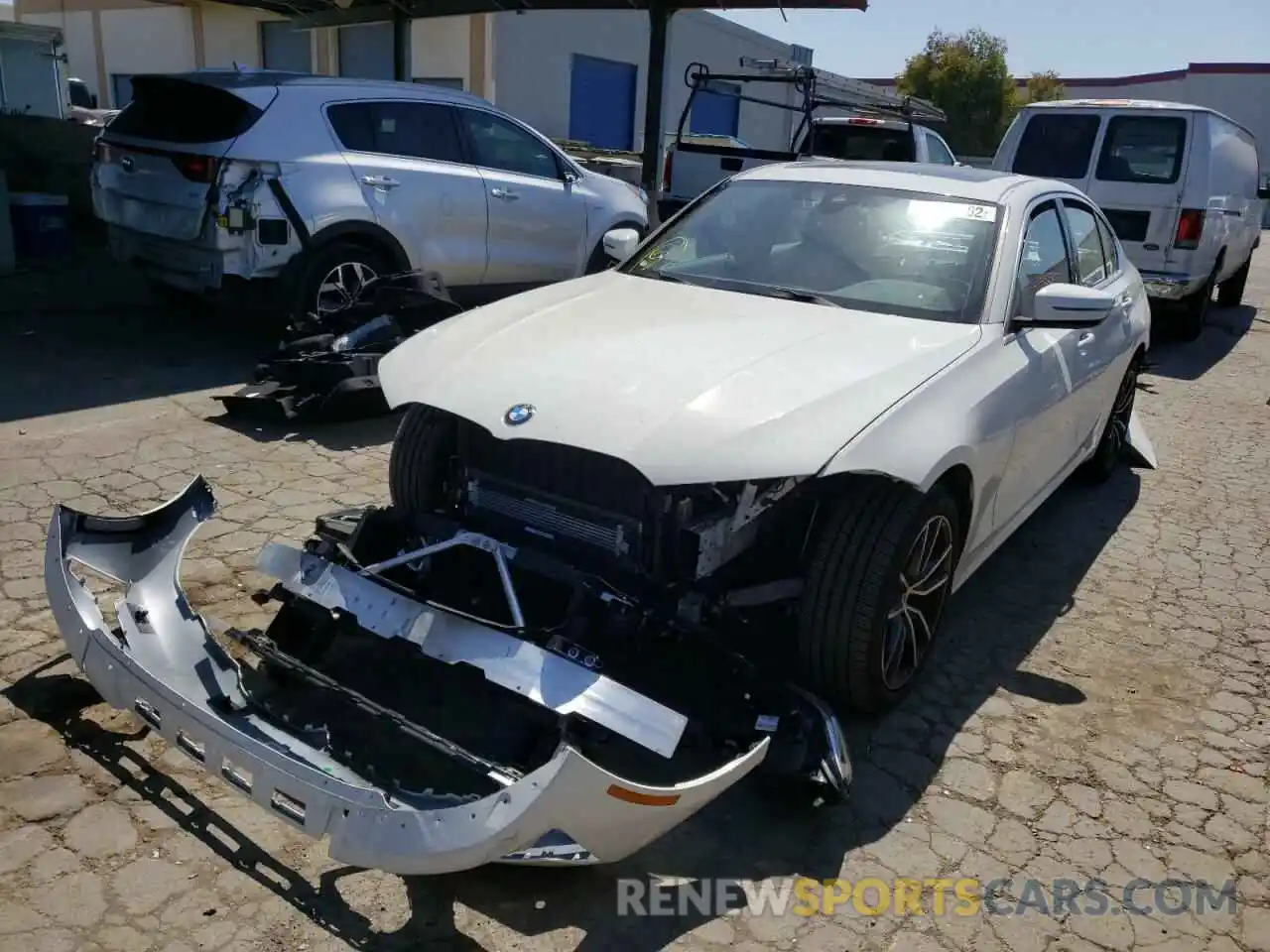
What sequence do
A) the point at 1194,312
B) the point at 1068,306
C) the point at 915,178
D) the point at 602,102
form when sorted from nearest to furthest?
1. the point at 1068,306
2. the point at 915,178
3. the point at 1194,312
4. the point at 602,102

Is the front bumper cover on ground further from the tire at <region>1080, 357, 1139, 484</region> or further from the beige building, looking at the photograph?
the beige building

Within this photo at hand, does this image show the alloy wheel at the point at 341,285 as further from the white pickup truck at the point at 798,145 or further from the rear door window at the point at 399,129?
the white pickup truck at the point at 798,145

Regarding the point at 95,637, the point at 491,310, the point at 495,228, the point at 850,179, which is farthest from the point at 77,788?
the point at 495,228

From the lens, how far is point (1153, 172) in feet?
32.2

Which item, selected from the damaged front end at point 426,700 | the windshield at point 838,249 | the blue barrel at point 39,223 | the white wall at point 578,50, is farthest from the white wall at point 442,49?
the damaged front end at point 426,700

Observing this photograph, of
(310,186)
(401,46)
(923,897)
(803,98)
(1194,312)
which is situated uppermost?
(401,46)

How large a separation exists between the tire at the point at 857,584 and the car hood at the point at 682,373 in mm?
315

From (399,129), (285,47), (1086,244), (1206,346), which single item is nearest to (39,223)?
(399,129)

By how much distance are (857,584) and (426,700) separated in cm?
144

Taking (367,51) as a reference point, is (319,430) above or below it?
below

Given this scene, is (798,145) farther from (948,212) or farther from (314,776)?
(314,776)

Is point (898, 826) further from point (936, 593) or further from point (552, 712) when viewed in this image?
point (552, 712)

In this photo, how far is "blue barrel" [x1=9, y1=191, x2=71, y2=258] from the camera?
9.91 m

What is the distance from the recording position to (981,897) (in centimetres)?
273
